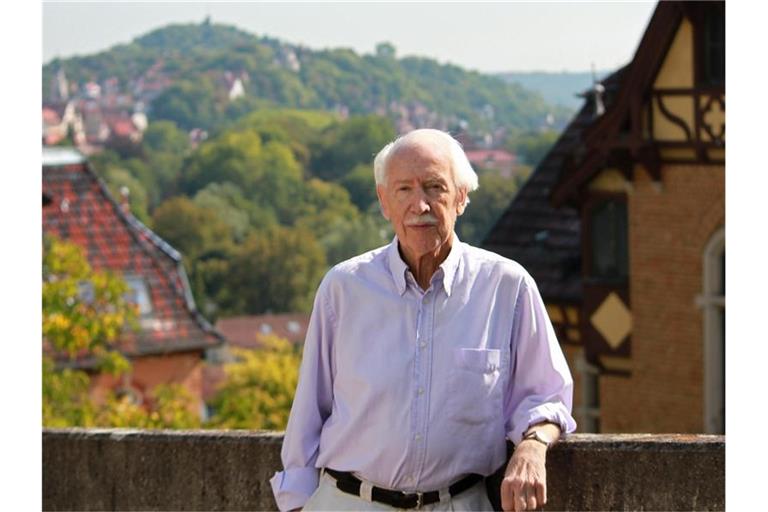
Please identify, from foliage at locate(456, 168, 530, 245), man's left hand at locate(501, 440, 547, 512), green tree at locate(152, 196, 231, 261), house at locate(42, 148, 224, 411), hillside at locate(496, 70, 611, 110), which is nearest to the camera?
man's left hand at locate(501, 440, 547, 512)

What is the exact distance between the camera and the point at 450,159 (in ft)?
16.0

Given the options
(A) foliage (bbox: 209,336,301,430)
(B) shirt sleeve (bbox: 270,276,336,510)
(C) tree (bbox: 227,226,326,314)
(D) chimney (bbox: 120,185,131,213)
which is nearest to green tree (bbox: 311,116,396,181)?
(C) tree (bbox: 227,226,326,314)

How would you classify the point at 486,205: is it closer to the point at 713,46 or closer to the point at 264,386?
the point at 264,386

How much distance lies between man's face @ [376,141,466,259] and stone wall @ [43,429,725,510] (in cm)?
→ 121

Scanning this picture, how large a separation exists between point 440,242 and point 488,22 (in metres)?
71.8

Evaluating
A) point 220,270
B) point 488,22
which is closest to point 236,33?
point 220,270

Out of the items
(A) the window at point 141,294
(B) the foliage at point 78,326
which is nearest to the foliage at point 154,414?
(B) the foliage at point 78,326

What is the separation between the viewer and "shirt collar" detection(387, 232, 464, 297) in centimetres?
490

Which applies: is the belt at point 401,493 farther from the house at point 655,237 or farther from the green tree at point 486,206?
the green tree at point 486,206

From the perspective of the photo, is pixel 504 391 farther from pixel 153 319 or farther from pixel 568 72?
pixel 568 72

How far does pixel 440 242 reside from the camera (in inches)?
193

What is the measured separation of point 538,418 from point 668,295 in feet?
53.1

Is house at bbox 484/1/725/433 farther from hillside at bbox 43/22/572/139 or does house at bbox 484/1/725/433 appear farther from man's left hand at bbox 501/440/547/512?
hillside at bbox 43/22/572/139
